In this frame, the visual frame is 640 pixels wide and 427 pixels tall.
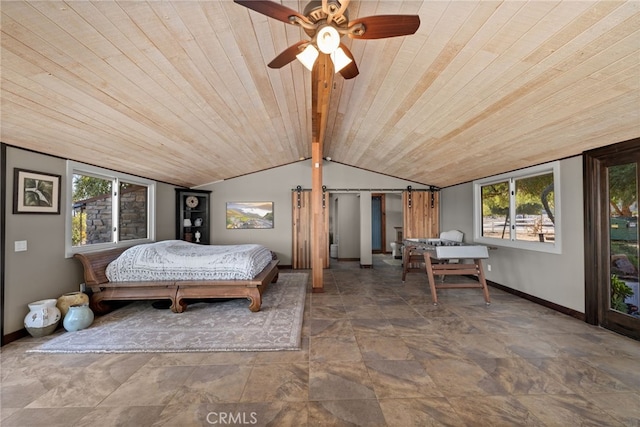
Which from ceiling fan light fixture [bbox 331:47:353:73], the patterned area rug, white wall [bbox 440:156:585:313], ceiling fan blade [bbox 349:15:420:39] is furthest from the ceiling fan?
white wall [bbox 440:156:585:313]

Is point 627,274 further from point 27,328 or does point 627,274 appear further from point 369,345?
point 27,328

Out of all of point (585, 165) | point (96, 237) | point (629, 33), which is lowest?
point (96, 237)

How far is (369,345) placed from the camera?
263 cm

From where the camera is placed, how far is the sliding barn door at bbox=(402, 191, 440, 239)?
6.89m

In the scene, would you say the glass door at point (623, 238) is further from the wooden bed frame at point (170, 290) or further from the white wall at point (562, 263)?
the wooden bed frame at point (170, 290)

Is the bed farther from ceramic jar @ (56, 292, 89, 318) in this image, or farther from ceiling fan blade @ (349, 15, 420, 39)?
ceiling fan blade @ (349, 15, 420, 39)

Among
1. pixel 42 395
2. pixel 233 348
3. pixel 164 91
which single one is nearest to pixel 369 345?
pixel 233 348

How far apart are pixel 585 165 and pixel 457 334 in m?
2.51

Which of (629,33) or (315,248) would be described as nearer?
(629,33)

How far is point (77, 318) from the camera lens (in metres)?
2.99

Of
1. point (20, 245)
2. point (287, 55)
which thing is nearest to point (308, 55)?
point (287, 55)

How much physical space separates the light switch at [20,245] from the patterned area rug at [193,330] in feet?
3.25
